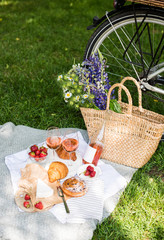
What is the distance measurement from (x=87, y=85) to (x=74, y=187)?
100cm

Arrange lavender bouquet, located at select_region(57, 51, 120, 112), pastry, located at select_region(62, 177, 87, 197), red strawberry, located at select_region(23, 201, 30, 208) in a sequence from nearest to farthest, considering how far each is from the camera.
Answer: red strawberry, located at select_region(23, 201, 30, 208)
pastry, located at select_region(62, 177, 87, 197)
lavender bouquet, located at select_region(57, 51, 120, 112)

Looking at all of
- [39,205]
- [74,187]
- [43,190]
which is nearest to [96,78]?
[74,187]

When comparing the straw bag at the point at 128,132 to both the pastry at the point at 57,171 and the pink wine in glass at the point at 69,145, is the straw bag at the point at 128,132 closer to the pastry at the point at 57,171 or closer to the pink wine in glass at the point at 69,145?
the pink wine in glass at the point at 69,145

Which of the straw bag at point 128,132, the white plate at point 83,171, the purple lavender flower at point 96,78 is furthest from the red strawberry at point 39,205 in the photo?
the purple lavender flower at point 96,78

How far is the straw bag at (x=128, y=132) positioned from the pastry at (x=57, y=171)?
439 mm

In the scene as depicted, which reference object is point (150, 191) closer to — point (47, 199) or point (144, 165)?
point (144, 165)

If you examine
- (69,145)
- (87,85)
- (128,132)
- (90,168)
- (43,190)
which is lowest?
(43,190)

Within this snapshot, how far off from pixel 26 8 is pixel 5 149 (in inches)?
193

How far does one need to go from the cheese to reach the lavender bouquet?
2.84 feet

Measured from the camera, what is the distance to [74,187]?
7.09 feet

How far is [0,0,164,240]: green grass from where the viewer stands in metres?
2.09

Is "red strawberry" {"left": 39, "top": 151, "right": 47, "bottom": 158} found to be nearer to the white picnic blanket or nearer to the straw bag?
the white picnic blanket

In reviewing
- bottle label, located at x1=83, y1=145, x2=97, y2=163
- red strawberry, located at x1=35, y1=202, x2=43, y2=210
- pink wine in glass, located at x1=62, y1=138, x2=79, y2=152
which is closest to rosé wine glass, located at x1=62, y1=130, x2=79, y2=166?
pink wine in glass, located at x1=62, y1=138, x2=79, y2=152

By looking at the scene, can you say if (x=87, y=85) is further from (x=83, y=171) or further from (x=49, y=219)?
(x=49, y=219)
